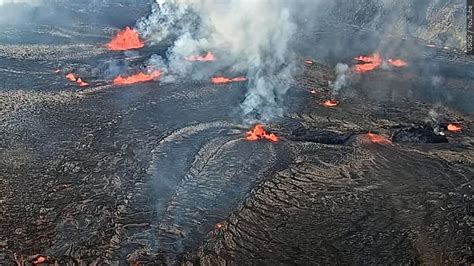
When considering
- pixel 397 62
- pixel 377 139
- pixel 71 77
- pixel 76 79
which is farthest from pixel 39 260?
pixel 397 62

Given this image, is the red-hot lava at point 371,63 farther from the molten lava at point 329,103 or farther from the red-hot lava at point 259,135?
the red-hot lava at point 259,135

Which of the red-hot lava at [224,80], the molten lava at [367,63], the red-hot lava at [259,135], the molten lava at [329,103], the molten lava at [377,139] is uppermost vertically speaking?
the red-hot lava at [259,135]

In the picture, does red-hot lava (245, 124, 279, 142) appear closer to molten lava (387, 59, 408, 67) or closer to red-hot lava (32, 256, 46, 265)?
red-hot lava (32, 256, 46, 265)

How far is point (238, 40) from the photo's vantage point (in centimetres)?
3394

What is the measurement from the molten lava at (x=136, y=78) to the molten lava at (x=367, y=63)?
35.9 ft

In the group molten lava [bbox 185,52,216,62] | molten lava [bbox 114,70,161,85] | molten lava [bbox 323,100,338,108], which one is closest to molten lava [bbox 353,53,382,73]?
molten lava [bbox 323,100,338,108]

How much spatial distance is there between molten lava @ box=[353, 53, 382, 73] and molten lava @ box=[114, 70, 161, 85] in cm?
1095

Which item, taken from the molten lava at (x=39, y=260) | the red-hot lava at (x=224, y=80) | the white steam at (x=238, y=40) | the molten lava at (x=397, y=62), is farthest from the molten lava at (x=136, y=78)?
the molten lava at (x=39, y=260)

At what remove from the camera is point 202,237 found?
11.9 m

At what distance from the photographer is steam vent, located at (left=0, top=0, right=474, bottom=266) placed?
38.9ft

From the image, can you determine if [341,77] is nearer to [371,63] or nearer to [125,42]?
[371,63]

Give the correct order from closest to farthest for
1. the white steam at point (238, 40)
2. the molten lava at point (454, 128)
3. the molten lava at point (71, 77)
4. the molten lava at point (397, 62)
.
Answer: the molten lava at point (454, 128), the white steam at point (238, 40), the molten lava at point (71, 77), the molten lava at point (397, 62)

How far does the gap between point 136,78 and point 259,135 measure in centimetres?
1039

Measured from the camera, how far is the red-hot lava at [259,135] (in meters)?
17.9
